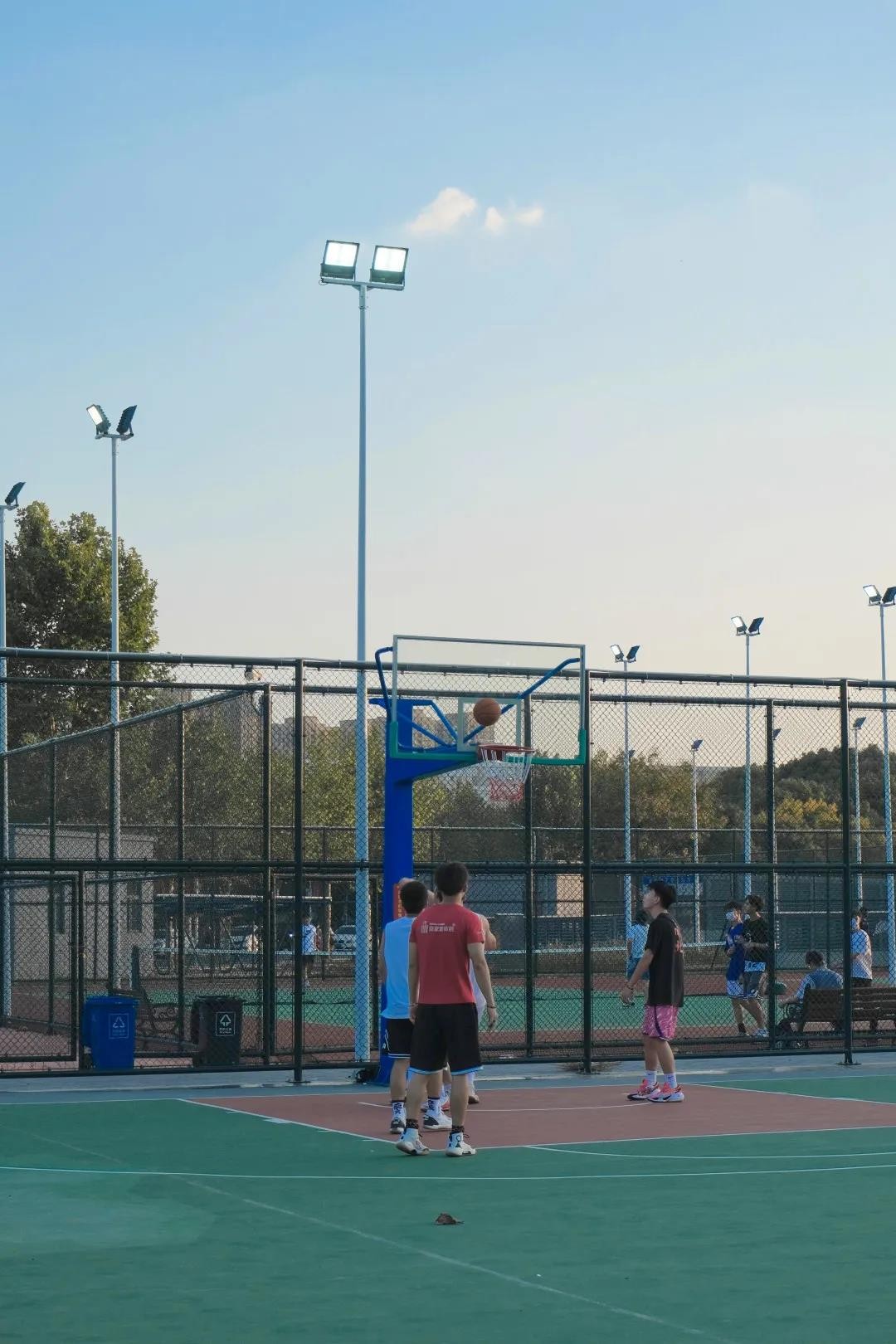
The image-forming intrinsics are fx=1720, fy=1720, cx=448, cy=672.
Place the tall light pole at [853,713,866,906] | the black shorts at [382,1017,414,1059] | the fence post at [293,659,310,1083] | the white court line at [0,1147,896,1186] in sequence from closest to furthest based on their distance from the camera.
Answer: the white court line at [0,1147,896,1186] < the black shorts at [382,1017,414,1059] < the fence post at [293,659,310,1083] < the tall light pole at [853,713,866,906]

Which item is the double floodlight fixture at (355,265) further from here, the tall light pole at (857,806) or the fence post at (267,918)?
the tall light pole at (857,806)

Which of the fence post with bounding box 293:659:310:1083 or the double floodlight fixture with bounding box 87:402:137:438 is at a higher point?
the double floodlight fixture with bounding box 87:402:137:438

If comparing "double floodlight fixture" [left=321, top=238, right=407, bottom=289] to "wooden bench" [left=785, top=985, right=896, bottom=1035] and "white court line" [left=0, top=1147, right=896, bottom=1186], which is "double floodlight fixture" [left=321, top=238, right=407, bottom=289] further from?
"white court line" [left=0, top=1147, right=896, bottom=1186]

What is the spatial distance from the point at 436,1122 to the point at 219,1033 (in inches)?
198

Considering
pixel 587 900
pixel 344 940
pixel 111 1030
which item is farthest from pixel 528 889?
pixel 344 940

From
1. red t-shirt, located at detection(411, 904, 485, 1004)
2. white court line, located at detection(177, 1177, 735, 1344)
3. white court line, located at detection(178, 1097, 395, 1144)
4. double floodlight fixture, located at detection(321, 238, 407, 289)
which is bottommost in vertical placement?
white court line, located at detection(178, 1097, 395, 1144)

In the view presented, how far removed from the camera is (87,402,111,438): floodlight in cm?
3300

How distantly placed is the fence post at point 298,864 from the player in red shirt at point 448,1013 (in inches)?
157

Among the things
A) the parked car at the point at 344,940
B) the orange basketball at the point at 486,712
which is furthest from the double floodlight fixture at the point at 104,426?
the orange basketball at the point at 486,712

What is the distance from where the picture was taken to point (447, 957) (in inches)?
433

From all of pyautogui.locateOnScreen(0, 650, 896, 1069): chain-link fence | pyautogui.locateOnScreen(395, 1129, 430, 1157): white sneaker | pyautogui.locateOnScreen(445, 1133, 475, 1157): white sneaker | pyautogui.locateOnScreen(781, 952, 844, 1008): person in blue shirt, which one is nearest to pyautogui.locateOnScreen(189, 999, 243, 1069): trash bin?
pyautogui.locateOnScreen(0, 650, 896, 1069): chain-link fence

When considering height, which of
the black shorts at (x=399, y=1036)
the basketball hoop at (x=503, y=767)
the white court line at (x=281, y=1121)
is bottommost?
the white court line at (x=281, y=1121)

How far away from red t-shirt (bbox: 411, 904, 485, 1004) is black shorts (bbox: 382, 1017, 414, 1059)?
137 centimetres

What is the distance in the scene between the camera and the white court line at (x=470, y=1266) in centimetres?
654
